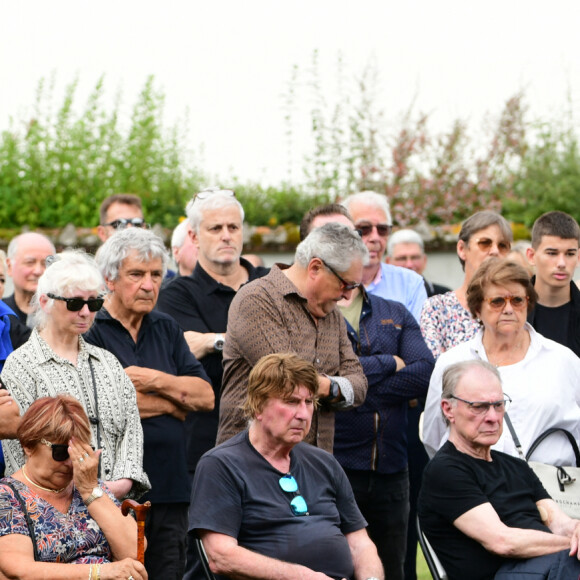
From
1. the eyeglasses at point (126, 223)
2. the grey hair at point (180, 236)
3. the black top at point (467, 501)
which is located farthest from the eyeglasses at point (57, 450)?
the grey hair at point (180, 236)

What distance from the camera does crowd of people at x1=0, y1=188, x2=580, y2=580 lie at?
396cm

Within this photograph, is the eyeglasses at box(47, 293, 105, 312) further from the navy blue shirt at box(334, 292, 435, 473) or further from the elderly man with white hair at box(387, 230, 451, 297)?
the elderly man with white hair at box(387, 230, 451, 297)

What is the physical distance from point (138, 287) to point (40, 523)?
4.43ft

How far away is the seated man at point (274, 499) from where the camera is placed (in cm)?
389

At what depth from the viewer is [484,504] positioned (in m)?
4.26

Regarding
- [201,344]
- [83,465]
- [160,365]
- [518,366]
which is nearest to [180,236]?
[201,344]

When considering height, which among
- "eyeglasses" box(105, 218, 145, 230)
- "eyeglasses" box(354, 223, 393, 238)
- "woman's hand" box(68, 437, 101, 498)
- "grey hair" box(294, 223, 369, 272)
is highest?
"eyeglasses" box(105, 218, 145, 230)

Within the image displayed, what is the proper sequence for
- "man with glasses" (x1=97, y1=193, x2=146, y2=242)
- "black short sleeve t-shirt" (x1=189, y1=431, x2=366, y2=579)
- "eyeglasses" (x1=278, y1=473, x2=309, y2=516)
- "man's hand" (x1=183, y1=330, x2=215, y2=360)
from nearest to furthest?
1. "black short sleeve t-shirt" (x1=189, y1=431, x2=366, y2=579)
2. "eyeglasses" (x1=278, y1=473, x2=309, y2=516)
3. "man's hand" (x1=183, y1=330, x2=215, y2=360)
4. "man with glasses" (x1=97, y1=193, x2=146, y2=242)

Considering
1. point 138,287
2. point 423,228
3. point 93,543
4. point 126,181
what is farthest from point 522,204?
point 93,543

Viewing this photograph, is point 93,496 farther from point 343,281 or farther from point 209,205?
point 209,205

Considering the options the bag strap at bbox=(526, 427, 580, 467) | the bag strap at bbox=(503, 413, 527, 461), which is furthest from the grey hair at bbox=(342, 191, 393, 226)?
the bag strap at bbox=(526, 427, 580, 467)

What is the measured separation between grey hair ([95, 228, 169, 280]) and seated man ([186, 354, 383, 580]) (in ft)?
3.65

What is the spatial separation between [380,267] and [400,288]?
7.0 inches

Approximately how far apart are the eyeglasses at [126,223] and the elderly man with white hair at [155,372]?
5.58 ft
